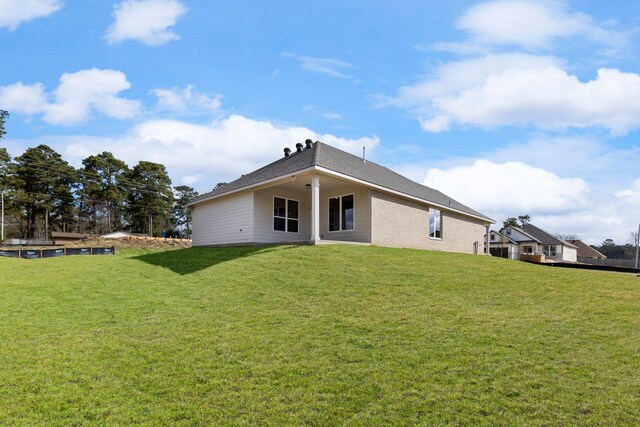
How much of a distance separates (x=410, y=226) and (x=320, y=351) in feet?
47.3

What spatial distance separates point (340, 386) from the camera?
175 inches

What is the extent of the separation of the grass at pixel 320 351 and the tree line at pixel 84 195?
1590 inches

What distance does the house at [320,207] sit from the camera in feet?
53.6

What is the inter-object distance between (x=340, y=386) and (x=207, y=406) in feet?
4.73

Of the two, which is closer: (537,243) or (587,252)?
(537,243)

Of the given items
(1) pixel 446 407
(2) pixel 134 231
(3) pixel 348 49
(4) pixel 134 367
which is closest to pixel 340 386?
(1) pixel 446 407

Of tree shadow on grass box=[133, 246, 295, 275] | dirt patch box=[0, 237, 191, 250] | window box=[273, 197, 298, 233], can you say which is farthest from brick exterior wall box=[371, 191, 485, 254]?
dirt patch box=[0, 237, 191, 250]

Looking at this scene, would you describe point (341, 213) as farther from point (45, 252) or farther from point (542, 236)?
point (542, 236)

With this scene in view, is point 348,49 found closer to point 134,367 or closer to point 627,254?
point 134,367

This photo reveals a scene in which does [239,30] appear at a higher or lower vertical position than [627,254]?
higher

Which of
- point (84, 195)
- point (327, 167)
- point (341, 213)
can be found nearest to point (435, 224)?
point (341, 213)

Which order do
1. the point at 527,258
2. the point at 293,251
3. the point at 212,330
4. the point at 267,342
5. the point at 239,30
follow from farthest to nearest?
1. the point at 527,258
2. the point at 293,251
3. the point at 239,30
4. the point at 212,330
5. the point at 267,342

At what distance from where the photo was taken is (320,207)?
1888cm

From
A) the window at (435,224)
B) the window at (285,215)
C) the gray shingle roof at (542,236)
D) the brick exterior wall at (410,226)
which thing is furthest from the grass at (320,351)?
the gray shingle roof at (542,236)
